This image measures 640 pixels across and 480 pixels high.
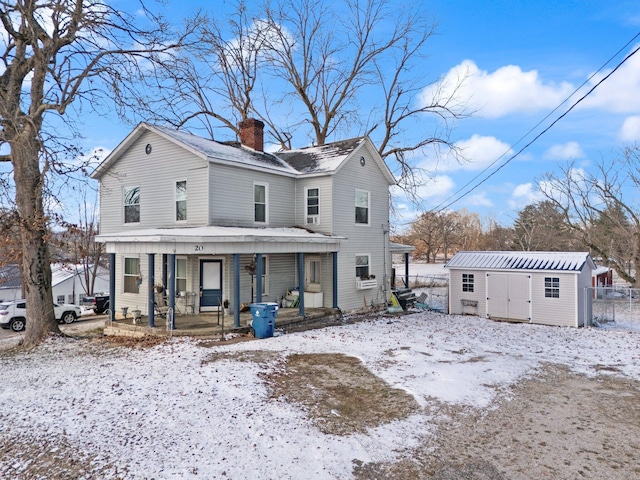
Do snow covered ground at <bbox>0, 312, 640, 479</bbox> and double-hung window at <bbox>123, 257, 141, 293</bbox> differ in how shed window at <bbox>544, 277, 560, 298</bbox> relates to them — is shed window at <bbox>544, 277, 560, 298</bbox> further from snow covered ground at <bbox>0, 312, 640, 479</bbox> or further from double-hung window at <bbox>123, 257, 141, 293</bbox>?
double-hung window at <bbox>123, 257, 141, 293</bbox>

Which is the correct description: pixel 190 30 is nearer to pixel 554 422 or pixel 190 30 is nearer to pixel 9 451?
pixel 9 451

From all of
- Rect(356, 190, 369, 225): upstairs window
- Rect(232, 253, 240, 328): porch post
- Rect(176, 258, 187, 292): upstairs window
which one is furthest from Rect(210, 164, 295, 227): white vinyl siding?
Rect(356, 190, 369, 225): upstairs window

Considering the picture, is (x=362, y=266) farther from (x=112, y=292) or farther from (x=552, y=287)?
(x=112, y=292)

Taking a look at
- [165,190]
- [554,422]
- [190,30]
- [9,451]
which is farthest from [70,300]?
[554,422]

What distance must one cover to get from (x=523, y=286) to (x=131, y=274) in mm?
16109

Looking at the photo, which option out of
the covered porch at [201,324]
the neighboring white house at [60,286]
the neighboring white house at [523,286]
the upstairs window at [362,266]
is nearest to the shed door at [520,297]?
the neighboring white house at [523,286]

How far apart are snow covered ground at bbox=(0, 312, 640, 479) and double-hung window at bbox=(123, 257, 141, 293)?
14.3ft

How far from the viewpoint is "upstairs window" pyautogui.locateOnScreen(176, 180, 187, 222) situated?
565 inches

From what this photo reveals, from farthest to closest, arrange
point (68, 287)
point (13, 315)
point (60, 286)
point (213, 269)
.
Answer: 1. point (68, 287)
2. point (60, 286)
3. point (13, 315)
4. point (213, 269)

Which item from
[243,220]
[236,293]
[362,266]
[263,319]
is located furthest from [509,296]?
[236,293]

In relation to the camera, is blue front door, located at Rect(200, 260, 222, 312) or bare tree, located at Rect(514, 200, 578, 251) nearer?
blue front door, located at Rect(200, 260, 222, 312)

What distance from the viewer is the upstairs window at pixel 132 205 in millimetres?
15761

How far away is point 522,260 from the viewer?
17766mm

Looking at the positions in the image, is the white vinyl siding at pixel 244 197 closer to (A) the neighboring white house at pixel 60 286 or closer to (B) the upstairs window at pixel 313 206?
(B) the upstairs window at pixel 313 206
